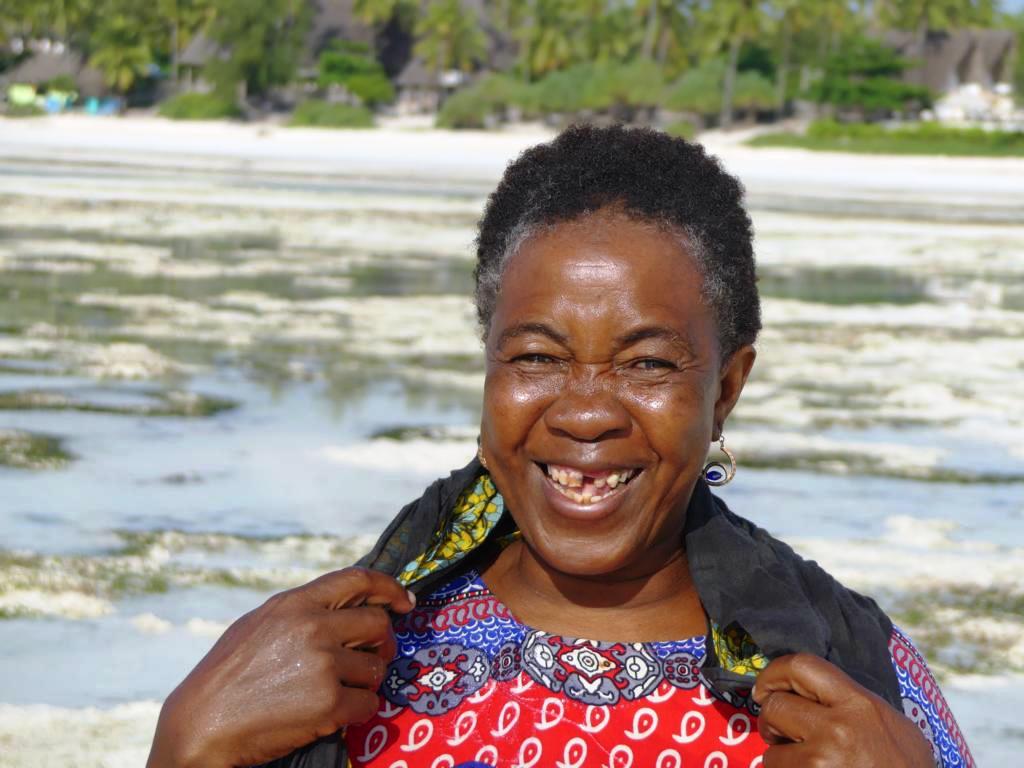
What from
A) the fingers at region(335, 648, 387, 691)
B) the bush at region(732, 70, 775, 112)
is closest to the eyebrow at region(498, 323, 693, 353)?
the fingers at region(335, 648, 387, 691)

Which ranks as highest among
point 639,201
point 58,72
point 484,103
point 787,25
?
point 639,201

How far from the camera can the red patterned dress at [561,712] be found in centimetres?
200

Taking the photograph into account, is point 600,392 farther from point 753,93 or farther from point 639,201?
point 753,93

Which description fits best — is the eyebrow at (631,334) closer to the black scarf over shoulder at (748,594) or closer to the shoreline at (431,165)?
the black scarf over shoulder at (748,594)

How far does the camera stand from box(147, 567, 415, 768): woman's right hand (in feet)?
6.23

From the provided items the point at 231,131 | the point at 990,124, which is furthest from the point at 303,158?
the point at 990,124

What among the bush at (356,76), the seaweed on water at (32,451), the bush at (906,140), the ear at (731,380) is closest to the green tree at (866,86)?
the bush at (906,140)

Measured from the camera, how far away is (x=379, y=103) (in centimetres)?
5988

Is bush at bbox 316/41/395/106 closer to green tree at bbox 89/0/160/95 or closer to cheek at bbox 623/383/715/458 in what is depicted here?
green tree at bbox 89/0/160/95

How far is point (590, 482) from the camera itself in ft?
6.89

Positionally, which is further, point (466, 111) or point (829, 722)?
point (466, 111)

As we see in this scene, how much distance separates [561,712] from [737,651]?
0.79ft

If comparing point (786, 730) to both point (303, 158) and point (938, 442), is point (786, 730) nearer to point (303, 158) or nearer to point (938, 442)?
point (938, 442)

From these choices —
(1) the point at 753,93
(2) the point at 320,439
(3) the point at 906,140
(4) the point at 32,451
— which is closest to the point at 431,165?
(3) the point at 906,140
